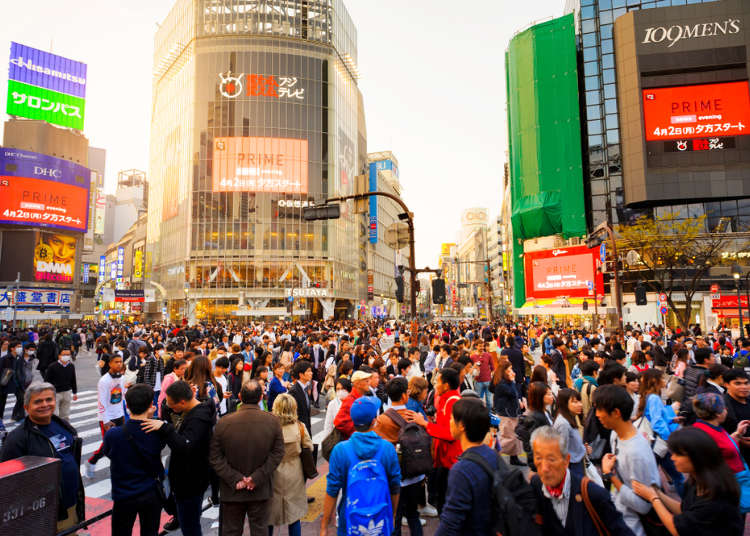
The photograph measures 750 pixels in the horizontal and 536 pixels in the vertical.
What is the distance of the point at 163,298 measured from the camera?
65062 mm

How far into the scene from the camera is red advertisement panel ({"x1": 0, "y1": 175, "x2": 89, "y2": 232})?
199 feet

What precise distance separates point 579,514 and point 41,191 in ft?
257

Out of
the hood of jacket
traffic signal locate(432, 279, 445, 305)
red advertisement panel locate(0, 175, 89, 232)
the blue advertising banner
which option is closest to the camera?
the hood of jacket

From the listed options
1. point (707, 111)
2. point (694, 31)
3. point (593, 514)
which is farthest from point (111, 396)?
point (694, 31)

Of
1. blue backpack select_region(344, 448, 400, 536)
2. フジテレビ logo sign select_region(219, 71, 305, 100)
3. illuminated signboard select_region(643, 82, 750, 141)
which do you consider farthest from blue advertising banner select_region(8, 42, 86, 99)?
blue backpack select_region(344, 448, 400, 536)

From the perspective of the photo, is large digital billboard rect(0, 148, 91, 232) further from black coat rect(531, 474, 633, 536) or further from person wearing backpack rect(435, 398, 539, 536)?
black coat rect(531, 474, 633, 536)

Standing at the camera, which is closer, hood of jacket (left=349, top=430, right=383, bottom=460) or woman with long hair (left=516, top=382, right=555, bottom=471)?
hood of jacket (left=349, top=430, right=383, bottom=460)

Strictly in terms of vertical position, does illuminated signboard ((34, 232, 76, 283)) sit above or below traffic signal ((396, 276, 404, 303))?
above

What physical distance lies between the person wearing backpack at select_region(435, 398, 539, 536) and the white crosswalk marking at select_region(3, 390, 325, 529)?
420 cm

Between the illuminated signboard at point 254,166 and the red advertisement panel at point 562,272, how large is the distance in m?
34.0

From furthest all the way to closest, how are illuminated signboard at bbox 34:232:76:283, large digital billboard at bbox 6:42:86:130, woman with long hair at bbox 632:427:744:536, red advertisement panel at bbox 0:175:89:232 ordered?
large digital billboard at bbox 6:42:86:130, illuminated signboard at bbox 34:232:76:283, red advertisement panel at bbox 0:175:89:232, woman with long hair at bbox 632:427:744:536

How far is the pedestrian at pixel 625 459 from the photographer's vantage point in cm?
312

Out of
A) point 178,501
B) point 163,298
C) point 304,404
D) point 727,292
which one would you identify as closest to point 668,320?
point 727,292

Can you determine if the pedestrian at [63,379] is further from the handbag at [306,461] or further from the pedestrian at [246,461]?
the handbag at [306,461]
